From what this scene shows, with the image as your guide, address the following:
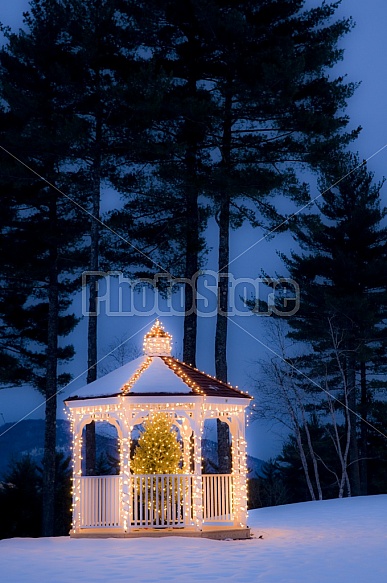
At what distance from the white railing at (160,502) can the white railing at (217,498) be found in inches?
15.4

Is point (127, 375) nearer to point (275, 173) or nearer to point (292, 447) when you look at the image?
point (275, 173)

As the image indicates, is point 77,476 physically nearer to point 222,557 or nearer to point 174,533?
point 174,533

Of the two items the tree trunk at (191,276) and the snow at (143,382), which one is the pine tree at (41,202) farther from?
the snow at (143,382)

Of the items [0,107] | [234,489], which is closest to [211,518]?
[234,489]

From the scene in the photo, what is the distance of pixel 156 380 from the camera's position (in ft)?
51.2

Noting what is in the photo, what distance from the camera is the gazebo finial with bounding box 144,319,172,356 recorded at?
55.2ft

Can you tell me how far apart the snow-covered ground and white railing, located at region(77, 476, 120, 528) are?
1.74 ft

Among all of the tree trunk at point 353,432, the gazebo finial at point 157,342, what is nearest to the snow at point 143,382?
the gazebo finial at point 157,342

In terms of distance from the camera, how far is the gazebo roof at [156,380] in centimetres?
1530

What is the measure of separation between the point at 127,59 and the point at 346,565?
16380 mm

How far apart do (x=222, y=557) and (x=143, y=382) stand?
14.5 ft

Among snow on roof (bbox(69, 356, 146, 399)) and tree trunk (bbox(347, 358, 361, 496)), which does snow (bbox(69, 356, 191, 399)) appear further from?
tree trunk (bbox(347, 358, 361, 496))

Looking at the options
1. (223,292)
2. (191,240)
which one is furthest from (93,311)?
(223,292)

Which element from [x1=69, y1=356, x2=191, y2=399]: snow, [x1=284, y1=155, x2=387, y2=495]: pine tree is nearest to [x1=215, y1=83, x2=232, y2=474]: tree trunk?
[x1=69, y1=356, x2=191, y2=399]: snow
